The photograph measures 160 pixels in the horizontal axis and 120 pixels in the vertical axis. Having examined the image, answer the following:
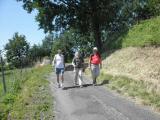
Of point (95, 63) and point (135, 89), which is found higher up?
point (95, 63)

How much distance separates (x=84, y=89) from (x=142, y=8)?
39.7 metres

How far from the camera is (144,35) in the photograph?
89.9 feet

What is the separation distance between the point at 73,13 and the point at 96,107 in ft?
93.3

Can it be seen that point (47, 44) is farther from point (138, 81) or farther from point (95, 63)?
point (138, 81)

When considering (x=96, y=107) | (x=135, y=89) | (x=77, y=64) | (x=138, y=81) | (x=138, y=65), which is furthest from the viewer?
(x=138, y=65)

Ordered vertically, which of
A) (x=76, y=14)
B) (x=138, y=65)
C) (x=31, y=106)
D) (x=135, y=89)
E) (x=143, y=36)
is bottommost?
(x=31, y=106)

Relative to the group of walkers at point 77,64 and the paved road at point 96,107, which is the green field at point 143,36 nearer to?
the group of walkers at point 77,64

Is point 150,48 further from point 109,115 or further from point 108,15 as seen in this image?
point 108,15

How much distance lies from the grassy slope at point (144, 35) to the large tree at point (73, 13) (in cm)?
1133

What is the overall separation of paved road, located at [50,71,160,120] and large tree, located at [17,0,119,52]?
23.4m

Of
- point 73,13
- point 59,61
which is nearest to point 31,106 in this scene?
point 59,61

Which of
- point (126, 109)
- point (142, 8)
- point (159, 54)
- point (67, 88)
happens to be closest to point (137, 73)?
point (159, 54)

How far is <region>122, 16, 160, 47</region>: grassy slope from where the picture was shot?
83.7ft

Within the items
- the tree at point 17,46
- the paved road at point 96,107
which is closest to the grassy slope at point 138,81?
the paved road at point 96,107
